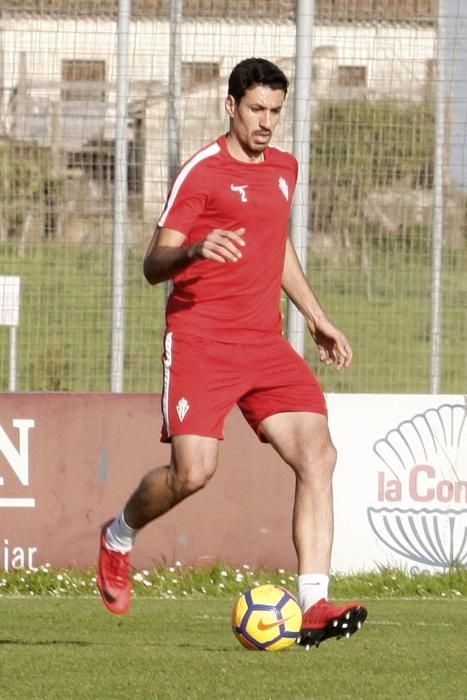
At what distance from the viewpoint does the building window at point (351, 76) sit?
1052 centimetres

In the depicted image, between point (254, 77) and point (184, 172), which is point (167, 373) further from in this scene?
point (254, 77)

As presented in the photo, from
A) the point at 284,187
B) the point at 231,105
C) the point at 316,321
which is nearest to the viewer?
the point at 231,105

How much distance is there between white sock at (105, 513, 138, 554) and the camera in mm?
7445

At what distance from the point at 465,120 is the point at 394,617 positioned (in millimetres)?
3435

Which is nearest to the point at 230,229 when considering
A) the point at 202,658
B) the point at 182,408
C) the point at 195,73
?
the point at 182,408

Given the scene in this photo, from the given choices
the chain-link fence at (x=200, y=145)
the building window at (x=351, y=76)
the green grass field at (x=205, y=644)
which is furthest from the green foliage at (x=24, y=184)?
the green grass field at (x=205, y=644)

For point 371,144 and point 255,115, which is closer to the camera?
point 255,115

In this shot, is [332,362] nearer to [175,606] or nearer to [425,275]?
[175,606]

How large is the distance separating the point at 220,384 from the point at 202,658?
115 centimetres

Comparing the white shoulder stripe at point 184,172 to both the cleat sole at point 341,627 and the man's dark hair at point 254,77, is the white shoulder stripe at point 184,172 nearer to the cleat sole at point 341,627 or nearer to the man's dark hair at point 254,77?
the man's dark hair at point 254,77

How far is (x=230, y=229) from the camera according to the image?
694 centimetres

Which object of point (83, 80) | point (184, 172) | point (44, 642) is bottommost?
point (44, 642)

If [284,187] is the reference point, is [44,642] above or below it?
below

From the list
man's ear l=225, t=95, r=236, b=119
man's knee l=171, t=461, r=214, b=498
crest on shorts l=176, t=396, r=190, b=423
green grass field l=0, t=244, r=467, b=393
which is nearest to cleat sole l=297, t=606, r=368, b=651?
man's knee l=171, t=461, r=214, b=498
